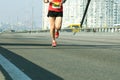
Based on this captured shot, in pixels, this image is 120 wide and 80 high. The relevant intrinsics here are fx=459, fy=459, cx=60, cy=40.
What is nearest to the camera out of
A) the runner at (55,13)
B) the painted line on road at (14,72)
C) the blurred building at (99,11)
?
the painted line on road at (14,72)

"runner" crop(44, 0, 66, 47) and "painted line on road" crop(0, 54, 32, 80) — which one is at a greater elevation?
"runner" crop(44, 0, 66, 47)

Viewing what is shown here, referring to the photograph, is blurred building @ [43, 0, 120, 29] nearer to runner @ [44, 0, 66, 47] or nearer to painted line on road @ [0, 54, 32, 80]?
runner @ [44, 0, 66, 47]

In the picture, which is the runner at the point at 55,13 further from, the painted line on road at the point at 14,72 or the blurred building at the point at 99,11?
the blurred building at the point at 99,11

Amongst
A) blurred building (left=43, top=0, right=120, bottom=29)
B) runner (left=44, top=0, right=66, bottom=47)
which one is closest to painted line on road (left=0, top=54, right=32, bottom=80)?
runner (left=44, top=0, right=66, bottom=47)

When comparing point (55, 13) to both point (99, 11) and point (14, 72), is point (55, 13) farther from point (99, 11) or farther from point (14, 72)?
point (99, 11)

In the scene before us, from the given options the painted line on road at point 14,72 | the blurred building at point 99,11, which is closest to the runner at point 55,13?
the painted line on road at point 14,72

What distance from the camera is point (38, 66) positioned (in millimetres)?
8250

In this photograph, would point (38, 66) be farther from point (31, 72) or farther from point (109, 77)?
point (109, 77)

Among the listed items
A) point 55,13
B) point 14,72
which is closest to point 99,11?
point 55,13

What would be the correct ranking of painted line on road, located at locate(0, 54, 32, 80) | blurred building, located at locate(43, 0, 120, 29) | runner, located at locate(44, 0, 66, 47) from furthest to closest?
blurred building, located at locate(43, 0, 120, 29), runner, located at locate(44, 0, 66, 47), painted line on road, located at locate(0, 54, 32, 80)

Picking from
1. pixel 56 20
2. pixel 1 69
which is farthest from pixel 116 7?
pixel 1 69

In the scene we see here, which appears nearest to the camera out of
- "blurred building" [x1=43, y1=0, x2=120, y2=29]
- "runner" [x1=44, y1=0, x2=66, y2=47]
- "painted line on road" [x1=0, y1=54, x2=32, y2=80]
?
"painted line on road" [x1=0, y1=54, x2=32, y2=80]

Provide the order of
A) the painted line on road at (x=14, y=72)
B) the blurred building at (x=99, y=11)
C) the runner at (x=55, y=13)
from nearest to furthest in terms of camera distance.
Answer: the painted line on road at (x=14, y=72)
the runner at (x=55, y=13)
the blurred building at (x=99, y=11)

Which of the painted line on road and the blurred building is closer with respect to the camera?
the painted line on road
